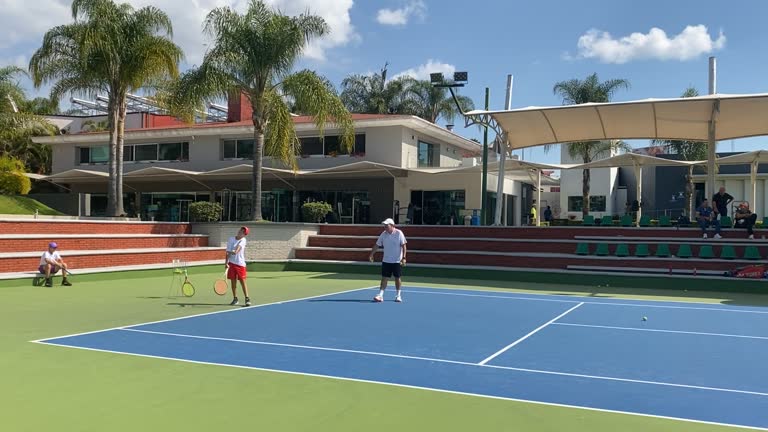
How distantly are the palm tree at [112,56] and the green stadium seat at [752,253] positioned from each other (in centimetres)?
2086

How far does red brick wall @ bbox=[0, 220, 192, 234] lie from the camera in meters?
18.4

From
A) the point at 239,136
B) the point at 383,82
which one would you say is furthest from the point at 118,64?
the point at 383,82

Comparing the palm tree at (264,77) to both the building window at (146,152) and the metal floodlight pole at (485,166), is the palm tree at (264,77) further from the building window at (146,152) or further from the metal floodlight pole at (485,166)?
the building window at (146,152)

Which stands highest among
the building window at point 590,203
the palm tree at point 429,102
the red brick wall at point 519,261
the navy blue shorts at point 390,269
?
the palm tree at point 429,102

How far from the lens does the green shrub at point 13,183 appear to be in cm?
3206

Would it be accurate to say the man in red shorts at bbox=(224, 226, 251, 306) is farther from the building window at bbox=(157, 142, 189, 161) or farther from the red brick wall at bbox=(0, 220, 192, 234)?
the building window at bbox=(157, 142, 189, 161)

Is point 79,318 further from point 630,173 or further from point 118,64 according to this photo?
point 630,173

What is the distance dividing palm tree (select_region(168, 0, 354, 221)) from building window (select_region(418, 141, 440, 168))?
40.2 ft

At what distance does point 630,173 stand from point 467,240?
29.6 meters

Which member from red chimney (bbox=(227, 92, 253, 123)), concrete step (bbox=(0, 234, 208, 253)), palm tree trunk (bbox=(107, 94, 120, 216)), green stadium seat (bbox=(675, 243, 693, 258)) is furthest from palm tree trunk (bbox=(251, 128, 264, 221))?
red chimney (bbox=(227, 92, 253, 123))

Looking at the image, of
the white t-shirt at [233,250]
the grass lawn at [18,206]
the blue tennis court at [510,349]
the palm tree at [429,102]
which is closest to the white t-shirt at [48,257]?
the white t-shirt at [233,250]

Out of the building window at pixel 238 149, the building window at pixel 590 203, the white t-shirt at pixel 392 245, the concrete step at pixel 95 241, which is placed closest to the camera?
the white t-shirt at pixel 392 245

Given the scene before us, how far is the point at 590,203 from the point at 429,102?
46.7 ft

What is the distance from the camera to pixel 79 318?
11219 millimetres
